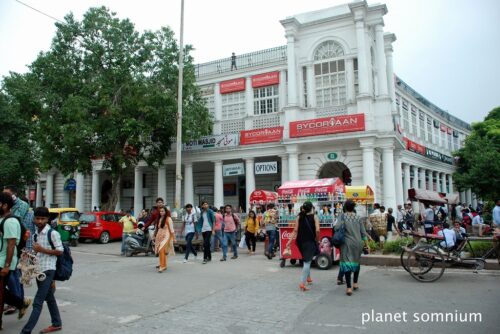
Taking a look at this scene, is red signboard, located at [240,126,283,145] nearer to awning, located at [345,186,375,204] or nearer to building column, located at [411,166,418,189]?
awning, located at [345,186,375,204]

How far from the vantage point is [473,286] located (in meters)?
7.70

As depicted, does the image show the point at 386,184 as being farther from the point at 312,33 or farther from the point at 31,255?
the point at 31,255

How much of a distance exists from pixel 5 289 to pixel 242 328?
325 centimetres

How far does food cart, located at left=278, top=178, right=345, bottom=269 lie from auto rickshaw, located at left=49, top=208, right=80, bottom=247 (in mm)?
11204

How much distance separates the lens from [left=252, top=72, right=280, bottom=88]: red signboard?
993 inches

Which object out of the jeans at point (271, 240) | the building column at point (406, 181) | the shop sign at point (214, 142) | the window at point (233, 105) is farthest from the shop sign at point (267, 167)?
the building column at point (406, 181)

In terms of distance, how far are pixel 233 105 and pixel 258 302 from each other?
2096 centimetres

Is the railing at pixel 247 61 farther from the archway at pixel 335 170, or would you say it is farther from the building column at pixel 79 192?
the building column at pixel 79 192

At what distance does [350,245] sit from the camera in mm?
7375

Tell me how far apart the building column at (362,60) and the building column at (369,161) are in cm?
261

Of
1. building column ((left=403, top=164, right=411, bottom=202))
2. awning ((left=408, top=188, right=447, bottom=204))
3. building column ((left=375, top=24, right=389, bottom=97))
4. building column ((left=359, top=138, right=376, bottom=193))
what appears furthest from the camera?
building column ((left=403, top=164, right=411, bottom=202))

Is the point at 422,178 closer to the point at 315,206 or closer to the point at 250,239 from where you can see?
the point at 250,239

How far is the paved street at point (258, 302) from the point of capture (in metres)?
5.47

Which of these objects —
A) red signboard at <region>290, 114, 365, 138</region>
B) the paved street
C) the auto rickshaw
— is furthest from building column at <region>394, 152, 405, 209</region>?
the auto rickshaw
